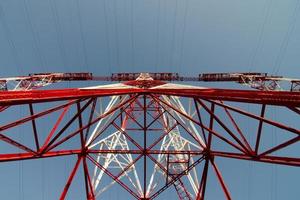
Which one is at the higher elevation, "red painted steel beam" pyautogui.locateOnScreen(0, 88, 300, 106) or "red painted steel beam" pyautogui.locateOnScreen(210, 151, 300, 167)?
"red painted steel beam" pyautogui.locateOnScreen(0, 88, 300, 106)

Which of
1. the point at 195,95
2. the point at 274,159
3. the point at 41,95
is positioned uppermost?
the point at 41,95

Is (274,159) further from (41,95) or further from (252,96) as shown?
(41,95)

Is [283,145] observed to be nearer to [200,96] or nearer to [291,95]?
[291,95]

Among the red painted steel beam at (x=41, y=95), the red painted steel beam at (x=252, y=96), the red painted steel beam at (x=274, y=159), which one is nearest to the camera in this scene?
the red painted steel beam at (x=252, y=96)

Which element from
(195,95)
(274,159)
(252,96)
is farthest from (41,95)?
(274,159)

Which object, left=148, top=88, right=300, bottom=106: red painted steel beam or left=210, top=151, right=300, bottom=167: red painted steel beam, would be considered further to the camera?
left=210, top=151, right=300, bottom=167: red painted steel beam

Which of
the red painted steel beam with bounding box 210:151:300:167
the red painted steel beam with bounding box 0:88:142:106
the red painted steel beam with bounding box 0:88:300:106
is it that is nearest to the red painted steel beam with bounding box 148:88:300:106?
the red painted steel beam with bounding box 0:88:300:106

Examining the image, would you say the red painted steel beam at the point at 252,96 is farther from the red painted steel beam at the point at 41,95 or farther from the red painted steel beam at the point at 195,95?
the red painted steel beam at the point at 41,95

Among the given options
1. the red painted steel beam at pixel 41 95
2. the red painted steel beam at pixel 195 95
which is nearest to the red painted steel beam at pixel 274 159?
the red painted steel beam at pixel 195 95

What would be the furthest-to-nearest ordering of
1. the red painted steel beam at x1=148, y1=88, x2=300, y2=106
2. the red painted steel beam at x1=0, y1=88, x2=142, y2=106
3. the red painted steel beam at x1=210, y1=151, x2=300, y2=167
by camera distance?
the red painted steel beam at x1=210, y1=151, x2=300, y2=167
the red painted steel beam at x1=0, y1=88, x2=142, y2=106
the red painted steel beam at x1=148, y1=88, x2=300, y2=106

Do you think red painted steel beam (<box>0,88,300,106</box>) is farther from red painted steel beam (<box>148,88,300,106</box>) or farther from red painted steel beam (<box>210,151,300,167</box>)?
red painted steel beam (<box>210,151,300,167</box>)

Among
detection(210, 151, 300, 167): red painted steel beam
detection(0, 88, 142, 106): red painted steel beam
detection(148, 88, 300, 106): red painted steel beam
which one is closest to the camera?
detection(148, 88, 300, 106): red painted steel beam

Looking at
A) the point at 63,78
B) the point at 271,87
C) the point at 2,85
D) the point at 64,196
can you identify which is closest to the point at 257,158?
the point at 64,196
